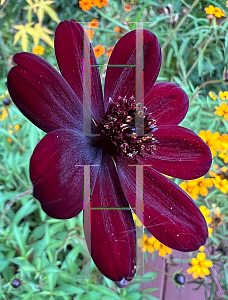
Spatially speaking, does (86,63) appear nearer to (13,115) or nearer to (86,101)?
(86,101)

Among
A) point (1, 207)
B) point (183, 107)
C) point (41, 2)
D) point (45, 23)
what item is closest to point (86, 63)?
point (183, 107)

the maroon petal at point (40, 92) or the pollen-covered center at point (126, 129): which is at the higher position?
the maroon petal at point (40, 92)

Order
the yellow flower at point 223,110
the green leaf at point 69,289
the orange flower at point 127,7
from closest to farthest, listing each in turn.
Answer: the green leaf at point 69,289 → the yellow flower at point 223,110 → the orange flower at point 127,7

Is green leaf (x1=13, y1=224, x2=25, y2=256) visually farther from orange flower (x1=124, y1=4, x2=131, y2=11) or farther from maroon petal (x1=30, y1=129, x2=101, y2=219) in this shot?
orange flower (x1=124, y1=4, x2=131, y2=11)

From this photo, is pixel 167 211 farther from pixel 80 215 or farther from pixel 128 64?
pixel 80 215

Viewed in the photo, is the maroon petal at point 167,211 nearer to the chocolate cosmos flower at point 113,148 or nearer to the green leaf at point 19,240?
the chocolate cosmos flower at point 113,148

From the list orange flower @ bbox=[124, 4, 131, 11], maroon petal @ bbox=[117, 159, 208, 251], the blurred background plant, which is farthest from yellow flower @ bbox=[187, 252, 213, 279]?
orange flower @ bbox=[124, 4, 131, 11]

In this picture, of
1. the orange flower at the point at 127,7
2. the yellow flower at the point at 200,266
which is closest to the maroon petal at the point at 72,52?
the yellow flower at the point at 200,266

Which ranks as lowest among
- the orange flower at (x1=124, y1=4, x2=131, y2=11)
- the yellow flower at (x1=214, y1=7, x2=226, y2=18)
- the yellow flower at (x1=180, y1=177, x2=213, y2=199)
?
the yellow flower at (x1=180, y1=177, x2=213, y2=199)
